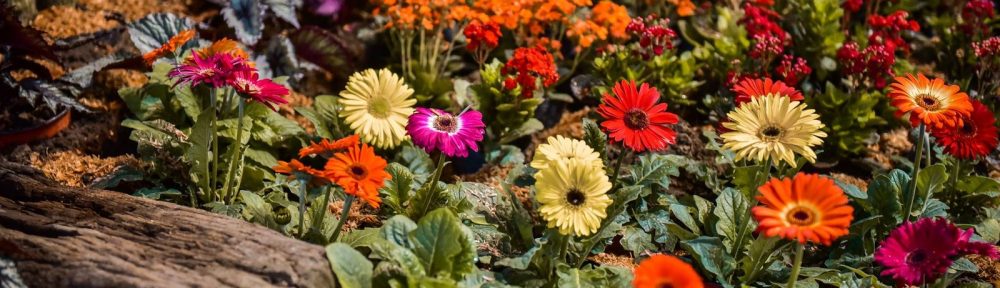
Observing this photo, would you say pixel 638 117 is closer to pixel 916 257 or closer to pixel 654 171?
pixel 654 171

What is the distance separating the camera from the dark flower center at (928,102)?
3.12 m

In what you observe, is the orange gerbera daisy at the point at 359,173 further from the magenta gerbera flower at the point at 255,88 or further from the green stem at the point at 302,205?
the magenta gerbera flower at the point at 255,88

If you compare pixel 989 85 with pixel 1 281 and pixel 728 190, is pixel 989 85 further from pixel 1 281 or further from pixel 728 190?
pixel 1 281

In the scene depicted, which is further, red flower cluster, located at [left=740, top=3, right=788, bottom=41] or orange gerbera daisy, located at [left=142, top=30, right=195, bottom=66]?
red flower cluster, located at [left=740, top=3, right=788, bottom=41]

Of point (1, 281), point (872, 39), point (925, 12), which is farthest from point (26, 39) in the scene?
point (925, 12)

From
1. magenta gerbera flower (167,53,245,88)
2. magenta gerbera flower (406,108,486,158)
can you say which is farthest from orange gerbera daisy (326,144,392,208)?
magenta gerbera flower (167,53,245,88)

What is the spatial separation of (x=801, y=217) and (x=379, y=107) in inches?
59.5

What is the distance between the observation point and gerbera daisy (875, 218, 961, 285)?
2.71m

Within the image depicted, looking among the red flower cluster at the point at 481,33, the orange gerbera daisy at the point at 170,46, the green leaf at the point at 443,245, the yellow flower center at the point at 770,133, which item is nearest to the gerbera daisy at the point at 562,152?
the green leaf at the point at 443,245

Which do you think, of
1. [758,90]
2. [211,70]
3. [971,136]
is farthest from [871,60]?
[211,70]

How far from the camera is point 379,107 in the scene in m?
3.39

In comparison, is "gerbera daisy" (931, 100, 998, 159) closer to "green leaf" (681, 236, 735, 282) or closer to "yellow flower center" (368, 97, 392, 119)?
"green leaf" (681, 236, 735, 282)

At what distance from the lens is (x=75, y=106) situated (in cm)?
388

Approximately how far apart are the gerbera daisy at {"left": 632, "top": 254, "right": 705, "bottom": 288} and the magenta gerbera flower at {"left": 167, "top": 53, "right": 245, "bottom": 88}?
1.42 meters
